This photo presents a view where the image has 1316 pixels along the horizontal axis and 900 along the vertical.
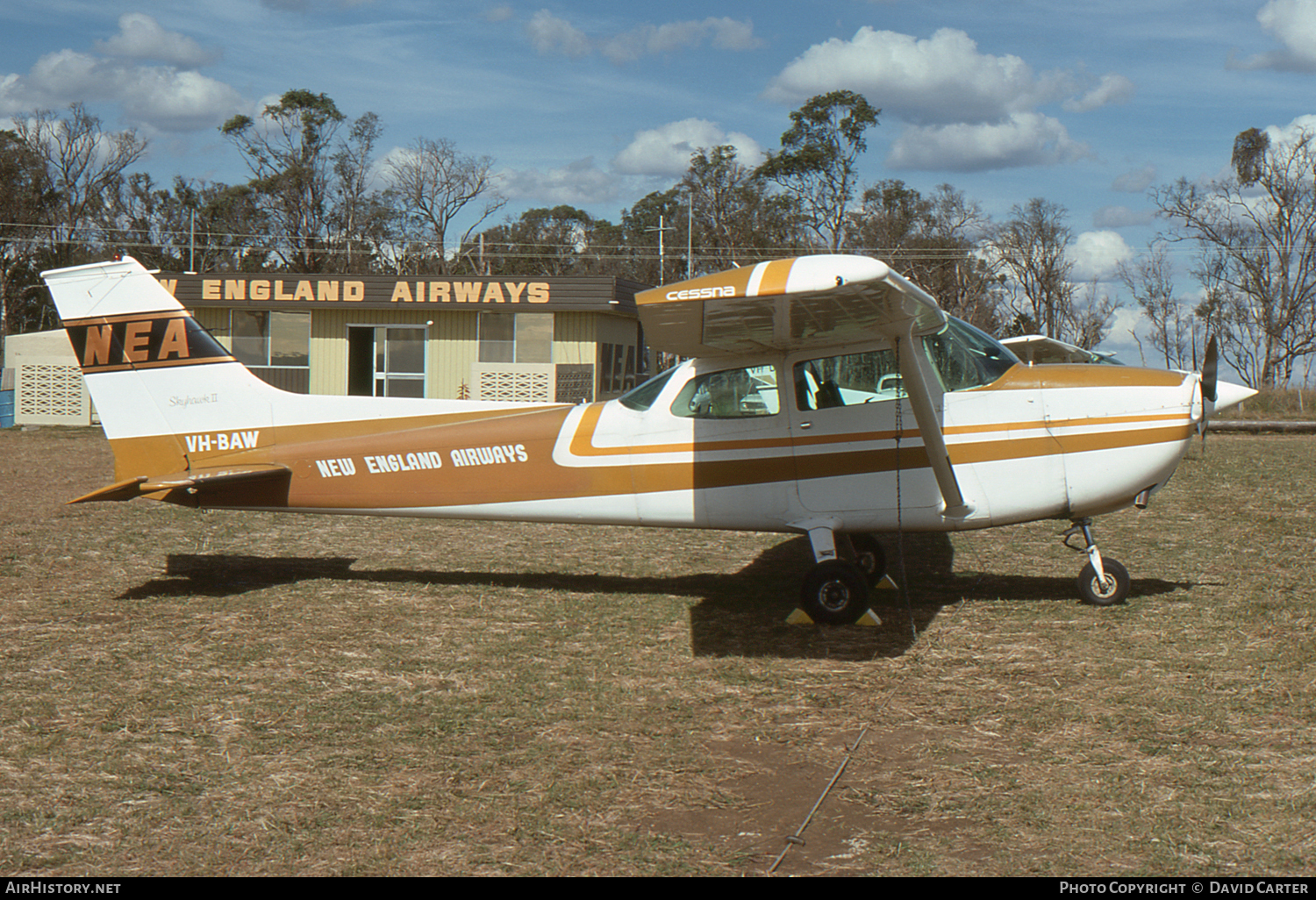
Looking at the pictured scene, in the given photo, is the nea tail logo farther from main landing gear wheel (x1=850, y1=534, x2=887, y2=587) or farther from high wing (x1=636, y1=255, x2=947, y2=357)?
main landing gear wheel (x1=850, y1=534, x2=887, y2=587)

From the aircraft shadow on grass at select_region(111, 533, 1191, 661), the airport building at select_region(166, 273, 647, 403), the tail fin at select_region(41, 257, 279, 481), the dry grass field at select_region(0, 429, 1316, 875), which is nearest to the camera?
the dry grass field at select_region(0, 429, 1316, 875)

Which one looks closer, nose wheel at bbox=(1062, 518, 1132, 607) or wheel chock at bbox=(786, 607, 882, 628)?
wheel chock at bbox=(786, 607, 882, 628)

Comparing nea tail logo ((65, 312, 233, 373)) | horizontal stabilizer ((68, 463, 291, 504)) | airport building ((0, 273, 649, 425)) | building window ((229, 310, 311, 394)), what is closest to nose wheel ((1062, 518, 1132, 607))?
horizontal stabilizer ((68, 463, 291, 504))

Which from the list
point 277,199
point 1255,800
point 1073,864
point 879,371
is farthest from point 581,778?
point 277,199

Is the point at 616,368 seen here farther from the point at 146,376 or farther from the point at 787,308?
the point at 787,308

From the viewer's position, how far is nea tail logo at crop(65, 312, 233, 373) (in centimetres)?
800

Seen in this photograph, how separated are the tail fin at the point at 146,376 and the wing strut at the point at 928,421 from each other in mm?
5179

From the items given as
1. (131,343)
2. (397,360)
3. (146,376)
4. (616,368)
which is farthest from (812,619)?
(397,360)

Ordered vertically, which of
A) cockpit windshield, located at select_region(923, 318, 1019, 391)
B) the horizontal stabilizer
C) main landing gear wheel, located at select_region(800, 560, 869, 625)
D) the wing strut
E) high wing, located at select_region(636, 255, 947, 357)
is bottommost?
main landing gear wheel, located at select_region(800, 560, 869, 625)

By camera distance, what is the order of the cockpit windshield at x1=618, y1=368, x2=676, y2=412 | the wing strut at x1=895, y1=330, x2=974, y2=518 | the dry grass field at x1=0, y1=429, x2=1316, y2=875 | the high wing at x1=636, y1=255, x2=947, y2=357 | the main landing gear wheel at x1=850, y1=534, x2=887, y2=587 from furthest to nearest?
1. the main landing gear wheel at x1=850, y1=534, x2=887, y2=587
2. the cockpit windshield at x1=618, y1=368, x2=676, y2=412
3. the wing strut at x1=895, y1=330, x2=974, y2=518
4. the high wing at x1=636, y1=255, x2=947, y2=357
5. the dry grass field at x1=0, y1=429, x2=1316, y2=875

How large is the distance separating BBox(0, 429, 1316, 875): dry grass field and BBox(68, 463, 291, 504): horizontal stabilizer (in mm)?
907

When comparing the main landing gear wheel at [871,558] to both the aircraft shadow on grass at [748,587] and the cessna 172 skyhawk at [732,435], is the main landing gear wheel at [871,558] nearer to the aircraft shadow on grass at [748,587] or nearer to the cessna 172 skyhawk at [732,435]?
the cessna 172 skyhawk at [732,435]

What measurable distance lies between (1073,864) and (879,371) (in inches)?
162
